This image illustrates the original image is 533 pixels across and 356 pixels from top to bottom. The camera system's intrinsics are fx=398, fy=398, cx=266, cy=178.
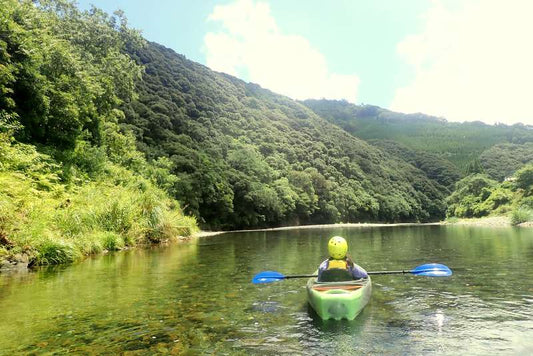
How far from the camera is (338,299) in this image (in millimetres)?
7566

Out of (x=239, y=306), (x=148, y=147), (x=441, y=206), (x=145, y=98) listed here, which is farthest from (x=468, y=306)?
(x=441, y=206)

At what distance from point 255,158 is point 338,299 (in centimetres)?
6266

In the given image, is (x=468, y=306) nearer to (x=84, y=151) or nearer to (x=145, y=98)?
(x=84, y=151)

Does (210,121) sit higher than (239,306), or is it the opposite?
(210,121)

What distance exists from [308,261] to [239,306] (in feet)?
26.9

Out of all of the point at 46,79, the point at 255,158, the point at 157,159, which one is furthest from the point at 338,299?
the point at 255,158

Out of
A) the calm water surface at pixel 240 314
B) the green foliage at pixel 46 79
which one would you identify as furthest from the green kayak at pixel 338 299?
the green foliage at pixel 46 79

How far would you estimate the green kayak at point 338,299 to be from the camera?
7566 millimetres

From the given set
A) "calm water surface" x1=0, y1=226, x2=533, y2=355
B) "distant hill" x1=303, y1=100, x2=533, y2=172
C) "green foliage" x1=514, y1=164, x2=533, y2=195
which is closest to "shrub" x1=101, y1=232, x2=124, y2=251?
"calm water surface" x1=0, y1=226, x2=533, y2=355

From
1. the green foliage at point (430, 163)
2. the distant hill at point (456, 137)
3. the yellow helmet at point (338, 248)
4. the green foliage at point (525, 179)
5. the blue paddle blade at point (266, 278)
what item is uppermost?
the distant hill at point (456, 137)

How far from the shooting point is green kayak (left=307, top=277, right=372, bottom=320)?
24.8 ft

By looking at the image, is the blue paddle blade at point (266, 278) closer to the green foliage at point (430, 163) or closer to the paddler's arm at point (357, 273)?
the paddler's arm at point (357, 273)

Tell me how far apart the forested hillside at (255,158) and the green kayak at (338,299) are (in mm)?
31492

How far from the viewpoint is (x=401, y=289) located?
11.0 meters
